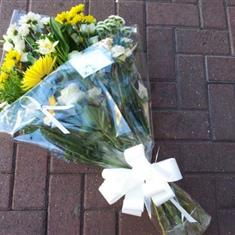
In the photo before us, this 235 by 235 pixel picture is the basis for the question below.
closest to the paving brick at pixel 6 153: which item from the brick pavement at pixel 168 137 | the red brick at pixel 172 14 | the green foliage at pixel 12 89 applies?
the brick pavement at pixel 168 137

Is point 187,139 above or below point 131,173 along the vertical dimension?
above

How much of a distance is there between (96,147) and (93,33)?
321 millimetres

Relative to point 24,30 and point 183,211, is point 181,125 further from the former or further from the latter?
point 24,30

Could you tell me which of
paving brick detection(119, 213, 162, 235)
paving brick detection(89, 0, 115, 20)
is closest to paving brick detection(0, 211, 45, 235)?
paving brick detection(119, 213, 162, 235)

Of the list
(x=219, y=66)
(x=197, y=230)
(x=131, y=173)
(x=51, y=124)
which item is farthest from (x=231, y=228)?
(x=51, y=124)

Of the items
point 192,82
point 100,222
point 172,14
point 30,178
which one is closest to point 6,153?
point 30,178

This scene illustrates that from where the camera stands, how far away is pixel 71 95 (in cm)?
Answer: 103

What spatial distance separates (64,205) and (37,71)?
566mm

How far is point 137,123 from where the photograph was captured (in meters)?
1.13

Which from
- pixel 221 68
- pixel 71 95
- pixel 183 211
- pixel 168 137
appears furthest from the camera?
pixel 221 68

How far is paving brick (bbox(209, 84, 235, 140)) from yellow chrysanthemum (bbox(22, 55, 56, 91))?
73 cm

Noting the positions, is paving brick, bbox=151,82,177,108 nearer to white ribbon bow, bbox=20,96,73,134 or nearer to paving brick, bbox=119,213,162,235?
paving brick, bbox=119,213,162,235

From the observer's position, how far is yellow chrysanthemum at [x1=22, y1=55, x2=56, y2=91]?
104 cm

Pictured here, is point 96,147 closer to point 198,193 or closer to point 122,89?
point 122,89
